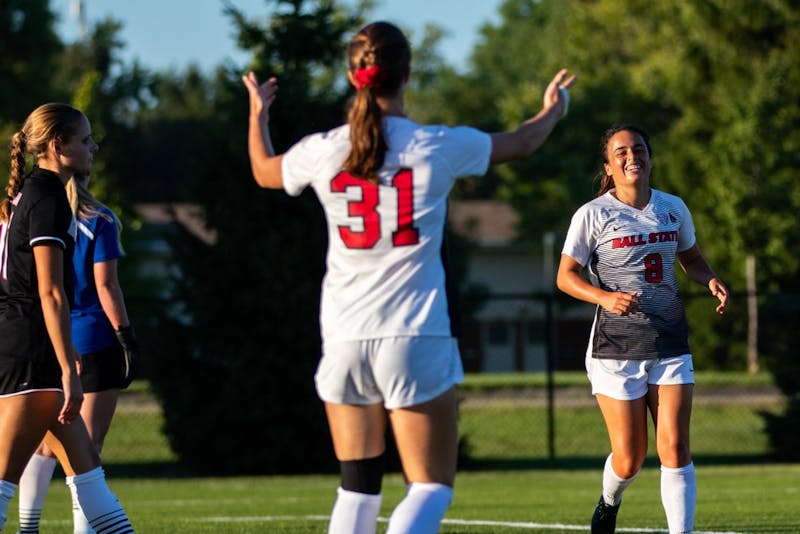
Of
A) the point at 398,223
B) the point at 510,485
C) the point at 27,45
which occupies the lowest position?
the point at 510,485

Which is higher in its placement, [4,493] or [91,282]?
[91,282]

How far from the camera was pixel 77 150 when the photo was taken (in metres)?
5.98

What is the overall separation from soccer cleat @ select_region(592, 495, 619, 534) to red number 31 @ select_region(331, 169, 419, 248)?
3.27 m

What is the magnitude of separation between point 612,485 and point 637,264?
122cm

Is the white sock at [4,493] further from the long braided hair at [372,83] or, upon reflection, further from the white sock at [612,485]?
the white sock at [612,485]

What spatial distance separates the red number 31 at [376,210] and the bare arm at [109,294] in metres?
2.46

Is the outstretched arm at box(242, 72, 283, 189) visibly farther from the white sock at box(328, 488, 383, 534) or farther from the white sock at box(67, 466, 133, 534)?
the white sock at box(67, 466, 133, 534)

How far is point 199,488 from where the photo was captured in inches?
585

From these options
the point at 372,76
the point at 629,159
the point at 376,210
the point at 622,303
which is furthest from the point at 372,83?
the point at 629,159

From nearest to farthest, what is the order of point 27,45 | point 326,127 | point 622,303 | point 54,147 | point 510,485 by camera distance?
1. point 54,147
2. point 622,303
3. point 510,485
4. point 326,127
5. point 27,45

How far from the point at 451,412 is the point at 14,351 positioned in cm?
207

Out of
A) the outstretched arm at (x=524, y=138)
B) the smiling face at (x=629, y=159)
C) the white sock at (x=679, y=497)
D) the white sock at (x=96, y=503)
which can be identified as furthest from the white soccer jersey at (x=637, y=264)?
the white sock at (x=96, y=503)

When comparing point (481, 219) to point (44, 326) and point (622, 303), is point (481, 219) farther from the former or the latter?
point (44, 326)

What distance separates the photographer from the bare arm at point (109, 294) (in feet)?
22.0
